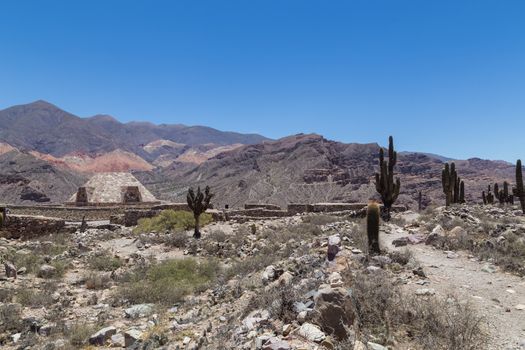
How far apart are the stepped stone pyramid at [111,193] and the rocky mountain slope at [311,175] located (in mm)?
36816

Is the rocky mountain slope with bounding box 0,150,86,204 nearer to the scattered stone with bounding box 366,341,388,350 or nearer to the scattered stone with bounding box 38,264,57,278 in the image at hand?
the scattered stone with bounding box 38,264,57,278

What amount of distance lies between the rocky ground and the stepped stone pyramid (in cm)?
1971

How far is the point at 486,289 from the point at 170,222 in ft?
55.0

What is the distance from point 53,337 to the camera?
7.84 meters

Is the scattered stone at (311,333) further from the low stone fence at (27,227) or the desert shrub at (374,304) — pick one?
the low stone fence at (27,227)

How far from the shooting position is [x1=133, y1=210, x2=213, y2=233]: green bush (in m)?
21.9

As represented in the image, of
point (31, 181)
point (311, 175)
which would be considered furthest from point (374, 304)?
point (31, 181)

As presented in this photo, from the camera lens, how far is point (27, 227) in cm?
2103

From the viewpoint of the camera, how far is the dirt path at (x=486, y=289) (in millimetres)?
6065

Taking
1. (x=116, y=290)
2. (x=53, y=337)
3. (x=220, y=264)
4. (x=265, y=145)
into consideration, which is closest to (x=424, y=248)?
(x=220, y=264)

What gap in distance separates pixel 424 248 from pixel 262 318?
723 cm

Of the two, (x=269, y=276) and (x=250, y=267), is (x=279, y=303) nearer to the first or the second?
(x=269, y=276)

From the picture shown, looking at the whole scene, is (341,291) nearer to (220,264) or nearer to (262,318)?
(262,318)

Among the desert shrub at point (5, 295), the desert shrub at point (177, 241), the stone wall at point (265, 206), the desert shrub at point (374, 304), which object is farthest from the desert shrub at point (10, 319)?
the stone wall at point (265, 206)
